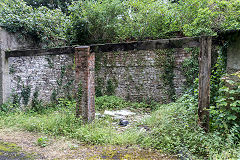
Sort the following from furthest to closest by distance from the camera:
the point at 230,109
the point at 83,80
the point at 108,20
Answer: the point at 108,20
the point at 83,80
the point at 230,109

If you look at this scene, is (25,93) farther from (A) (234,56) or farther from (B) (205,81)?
(A) (234,56)

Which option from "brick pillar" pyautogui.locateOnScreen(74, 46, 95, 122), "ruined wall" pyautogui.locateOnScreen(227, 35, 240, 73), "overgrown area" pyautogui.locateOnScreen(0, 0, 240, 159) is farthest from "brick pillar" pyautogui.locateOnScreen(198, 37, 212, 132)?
"brick pillar" pyautogui.locateOnScreen(74, 46, 95, 122)

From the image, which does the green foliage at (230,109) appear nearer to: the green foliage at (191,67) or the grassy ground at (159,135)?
the grassy ground at (159,135)

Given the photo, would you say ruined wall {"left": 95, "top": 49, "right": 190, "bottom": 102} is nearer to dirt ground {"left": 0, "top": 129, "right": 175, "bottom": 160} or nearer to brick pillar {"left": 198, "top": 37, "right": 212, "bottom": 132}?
brick pillar {"left": 198, "top": 37, "right": 212, "bottom": 132}

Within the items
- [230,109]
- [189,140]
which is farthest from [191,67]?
[189,140]

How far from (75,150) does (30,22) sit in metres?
6.56

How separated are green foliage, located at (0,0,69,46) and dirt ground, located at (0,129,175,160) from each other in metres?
4.92

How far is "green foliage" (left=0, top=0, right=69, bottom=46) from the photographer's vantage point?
7543 mm

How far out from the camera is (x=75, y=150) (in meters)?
4.02

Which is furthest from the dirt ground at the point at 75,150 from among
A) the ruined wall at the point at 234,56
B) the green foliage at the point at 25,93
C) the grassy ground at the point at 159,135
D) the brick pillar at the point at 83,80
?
the ruined wall at the point at 234,56

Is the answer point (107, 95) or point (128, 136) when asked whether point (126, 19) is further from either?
point (128, 136)

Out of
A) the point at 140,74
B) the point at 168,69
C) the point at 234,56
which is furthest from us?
the point at 140,74

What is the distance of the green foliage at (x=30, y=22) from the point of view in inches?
297

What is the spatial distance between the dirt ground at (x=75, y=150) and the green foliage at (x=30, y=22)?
4923mm
